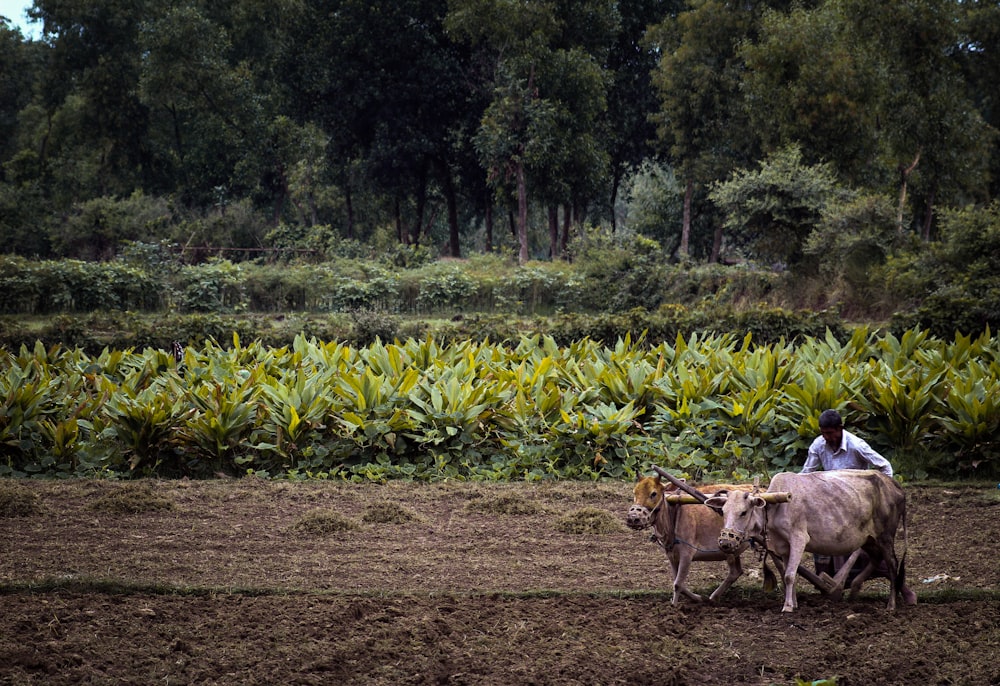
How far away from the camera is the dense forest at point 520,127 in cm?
2405

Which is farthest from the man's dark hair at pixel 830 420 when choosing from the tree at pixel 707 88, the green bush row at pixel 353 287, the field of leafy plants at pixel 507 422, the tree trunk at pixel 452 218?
the tree trunk at pixel 452 218

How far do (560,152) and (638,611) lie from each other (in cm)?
2733

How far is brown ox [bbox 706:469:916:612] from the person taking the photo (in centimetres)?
541

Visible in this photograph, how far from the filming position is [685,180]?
34344 mm

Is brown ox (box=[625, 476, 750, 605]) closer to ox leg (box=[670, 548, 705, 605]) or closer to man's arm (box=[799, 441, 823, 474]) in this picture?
ox leg (box=[670, 548, 705, 605])

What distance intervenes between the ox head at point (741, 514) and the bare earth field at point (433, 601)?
24.2 inches

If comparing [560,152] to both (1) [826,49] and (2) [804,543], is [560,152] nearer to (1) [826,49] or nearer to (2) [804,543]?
(1) [826,49]

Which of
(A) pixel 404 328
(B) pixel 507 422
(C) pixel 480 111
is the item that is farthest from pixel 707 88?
(B) pixel 507 422

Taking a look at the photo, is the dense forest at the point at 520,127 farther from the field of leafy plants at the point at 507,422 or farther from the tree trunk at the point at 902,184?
the field of leafy plants at the point at 507,422

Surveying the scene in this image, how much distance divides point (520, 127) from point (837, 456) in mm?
26840

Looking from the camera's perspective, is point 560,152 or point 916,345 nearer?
point 916,345

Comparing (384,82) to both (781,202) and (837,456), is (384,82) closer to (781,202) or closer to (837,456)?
(781,202)

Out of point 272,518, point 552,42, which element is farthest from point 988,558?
point 552,42

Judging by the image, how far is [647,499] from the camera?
5.71m
